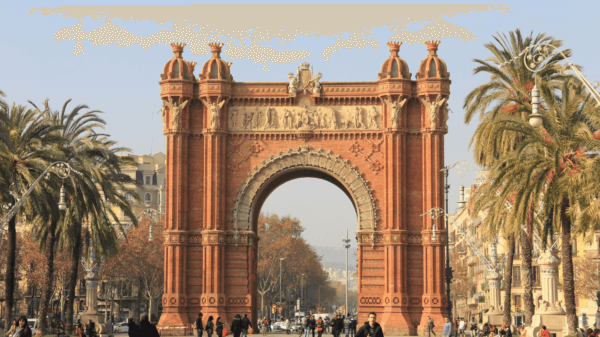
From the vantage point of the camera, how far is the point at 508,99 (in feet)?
123

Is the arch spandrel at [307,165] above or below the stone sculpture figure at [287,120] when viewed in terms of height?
below

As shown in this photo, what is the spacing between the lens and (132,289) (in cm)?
10012

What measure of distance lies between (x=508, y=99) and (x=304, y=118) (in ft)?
40.8

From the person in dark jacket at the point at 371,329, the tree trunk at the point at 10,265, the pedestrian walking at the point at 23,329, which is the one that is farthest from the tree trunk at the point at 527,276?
the pedestrian walking at the point at 23,329

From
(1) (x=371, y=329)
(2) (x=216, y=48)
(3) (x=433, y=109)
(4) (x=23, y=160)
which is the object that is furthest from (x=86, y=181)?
(1) (x=371, y=329)

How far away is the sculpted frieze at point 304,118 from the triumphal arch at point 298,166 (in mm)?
53

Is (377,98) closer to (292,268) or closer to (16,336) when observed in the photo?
(16,336)

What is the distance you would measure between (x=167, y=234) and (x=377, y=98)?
518 inches

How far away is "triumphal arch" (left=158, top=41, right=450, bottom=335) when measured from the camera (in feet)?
148

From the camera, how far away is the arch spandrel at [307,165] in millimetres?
45812

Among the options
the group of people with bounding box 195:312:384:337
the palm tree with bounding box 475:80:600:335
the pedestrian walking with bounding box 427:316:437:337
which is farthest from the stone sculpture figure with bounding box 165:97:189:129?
the palm tree with bounding box 475:80:600:335

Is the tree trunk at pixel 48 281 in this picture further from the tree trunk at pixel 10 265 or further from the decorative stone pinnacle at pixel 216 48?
the decorative stone pinnacle at pixel 216 48

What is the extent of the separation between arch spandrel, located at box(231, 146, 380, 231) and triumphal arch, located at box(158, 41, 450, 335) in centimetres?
5

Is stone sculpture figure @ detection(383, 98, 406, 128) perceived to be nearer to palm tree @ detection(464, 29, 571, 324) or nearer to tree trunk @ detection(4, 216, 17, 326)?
palm tree @ detection(464, 29, 571, 324)
